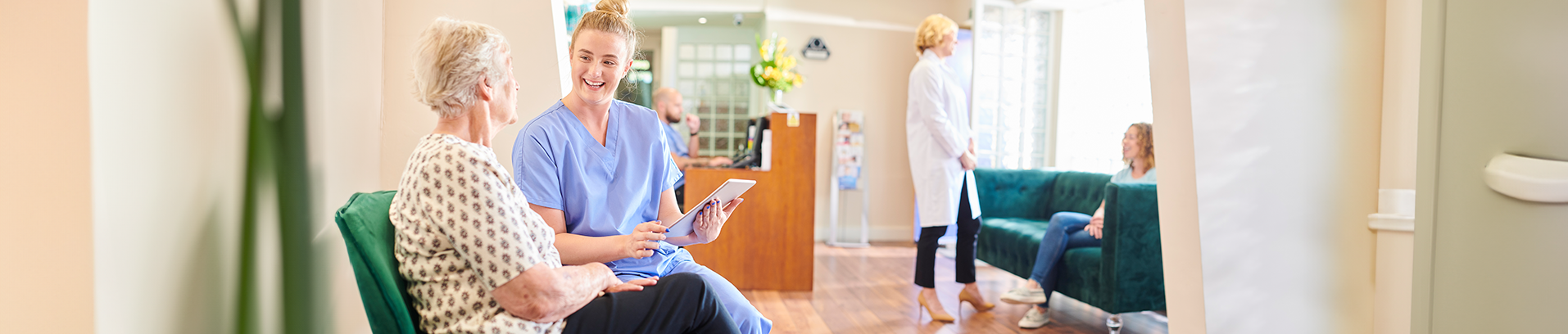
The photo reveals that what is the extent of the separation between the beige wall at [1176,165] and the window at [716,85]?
5.37 metres

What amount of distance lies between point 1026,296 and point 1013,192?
1146mm

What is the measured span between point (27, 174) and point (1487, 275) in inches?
73.4

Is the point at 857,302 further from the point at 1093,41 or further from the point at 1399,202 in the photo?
the point at 1093,41

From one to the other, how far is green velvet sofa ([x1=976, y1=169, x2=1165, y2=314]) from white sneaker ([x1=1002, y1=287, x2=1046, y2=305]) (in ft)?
0.36

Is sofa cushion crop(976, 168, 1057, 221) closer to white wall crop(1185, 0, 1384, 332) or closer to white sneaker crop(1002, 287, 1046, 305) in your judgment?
white sneaker crop(1002, 287, 1046, 305)

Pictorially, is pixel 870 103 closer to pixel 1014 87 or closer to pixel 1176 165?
pixel 1014 87

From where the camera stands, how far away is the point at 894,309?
11.8 feet

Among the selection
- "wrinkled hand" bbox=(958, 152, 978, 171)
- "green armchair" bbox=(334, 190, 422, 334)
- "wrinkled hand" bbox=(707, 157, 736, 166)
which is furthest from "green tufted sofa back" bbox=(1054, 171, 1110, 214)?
"green armchair" bbox=(334, 190, 422, 334)

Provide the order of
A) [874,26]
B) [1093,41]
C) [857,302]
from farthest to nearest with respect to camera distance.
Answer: [874,26]
[1093,41]
[857,302]

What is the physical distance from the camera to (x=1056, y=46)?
5.90m

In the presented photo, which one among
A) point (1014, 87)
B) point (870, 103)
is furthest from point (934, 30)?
point (870, 103)

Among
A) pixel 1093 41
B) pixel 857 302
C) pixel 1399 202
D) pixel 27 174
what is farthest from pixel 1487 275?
pixel 1093 41

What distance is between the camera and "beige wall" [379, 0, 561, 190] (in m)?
1.72

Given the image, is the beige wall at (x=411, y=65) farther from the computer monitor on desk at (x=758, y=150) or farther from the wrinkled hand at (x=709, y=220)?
the computer monitor on desk at (x=758, y=150)
